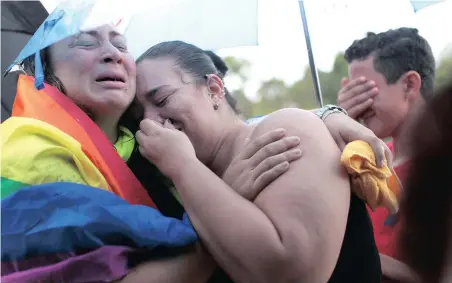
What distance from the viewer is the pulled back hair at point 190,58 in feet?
4.66

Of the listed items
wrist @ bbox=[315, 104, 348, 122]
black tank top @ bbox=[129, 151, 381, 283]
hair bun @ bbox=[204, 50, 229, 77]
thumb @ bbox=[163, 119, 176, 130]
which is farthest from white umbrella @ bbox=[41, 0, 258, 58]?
black tank top @ bbox=[129, 151, 381, 283]

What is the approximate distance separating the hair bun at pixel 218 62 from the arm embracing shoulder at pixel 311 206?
0.46 meters

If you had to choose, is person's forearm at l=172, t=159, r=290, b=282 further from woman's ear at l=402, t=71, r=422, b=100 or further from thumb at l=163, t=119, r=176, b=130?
woman's ear at l=402, t=71, r=422, b=100

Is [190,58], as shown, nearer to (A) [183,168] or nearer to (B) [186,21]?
(B) [186,21]

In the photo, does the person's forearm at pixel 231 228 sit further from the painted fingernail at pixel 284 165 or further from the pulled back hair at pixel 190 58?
the pulled back hair at pixel 190 58

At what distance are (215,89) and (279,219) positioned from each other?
539 mm

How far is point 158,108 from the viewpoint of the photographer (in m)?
1.36

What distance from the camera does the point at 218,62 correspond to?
155 centimetres

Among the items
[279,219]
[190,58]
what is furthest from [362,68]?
[279,219]

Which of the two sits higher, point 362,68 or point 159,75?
point 159,75

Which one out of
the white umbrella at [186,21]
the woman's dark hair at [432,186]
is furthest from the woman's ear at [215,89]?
the woman's dark hair at [432,186]

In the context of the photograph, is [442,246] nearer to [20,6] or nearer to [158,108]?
[158,108]

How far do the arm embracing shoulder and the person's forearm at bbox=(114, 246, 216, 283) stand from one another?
0.16 m

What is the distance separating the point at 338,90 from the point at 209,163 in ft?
2.33
